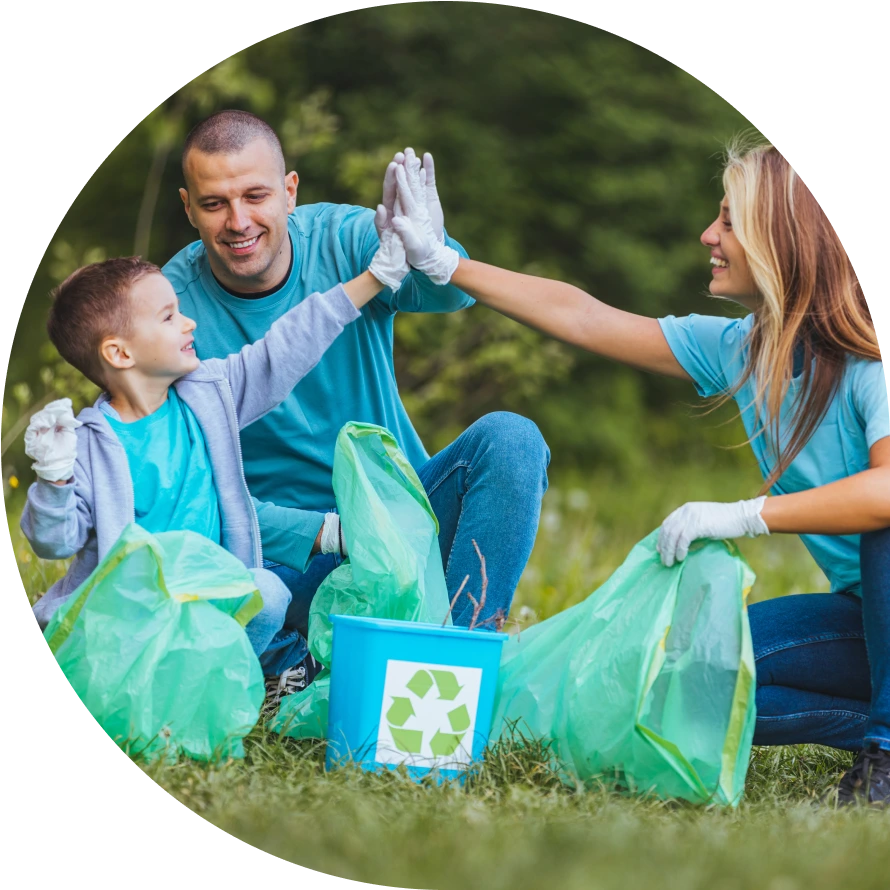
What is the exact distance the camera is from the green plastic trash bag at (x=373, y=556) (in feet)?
6.69

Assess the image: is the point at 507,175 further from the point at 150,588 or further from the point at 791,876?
the point at 791,876

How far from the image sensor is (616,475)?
5680mm

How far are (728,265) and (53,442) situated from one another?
1.24 metres

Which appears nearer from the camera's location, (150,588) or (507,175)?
(150,588)

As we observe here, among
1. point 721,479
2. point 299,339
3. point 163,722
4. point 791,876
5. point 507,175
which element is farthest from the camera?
point 721,479

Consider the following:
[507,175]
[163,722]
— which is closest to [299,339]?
[163,722]

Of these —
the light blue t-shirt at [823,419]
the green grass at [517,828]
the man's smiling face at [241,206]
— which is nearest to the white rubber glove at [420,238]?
the man's smiling face at [241,206]

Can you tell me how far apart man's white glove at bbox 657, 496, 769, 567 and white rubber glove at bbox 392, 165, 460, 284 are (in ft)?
2.24

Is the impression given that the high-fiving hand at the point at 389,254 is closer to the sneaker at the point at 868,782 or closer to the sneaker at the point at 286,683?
the sneaker at the point at 286,683

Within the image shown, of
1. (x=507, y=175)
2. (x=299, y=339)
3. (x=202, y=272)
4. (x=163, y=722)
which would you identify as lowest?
(x=163, y=722)

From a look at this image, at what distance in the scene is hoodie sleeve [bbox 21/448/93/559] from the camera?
1.88m

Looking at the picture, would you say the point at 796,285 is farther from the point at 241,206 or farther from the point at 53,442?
the point at 53,442

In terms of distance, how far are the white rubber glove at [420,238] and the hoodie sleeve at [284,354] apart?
162 mm

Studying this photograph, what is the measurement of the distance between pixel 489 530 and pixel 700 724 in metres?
0.54
